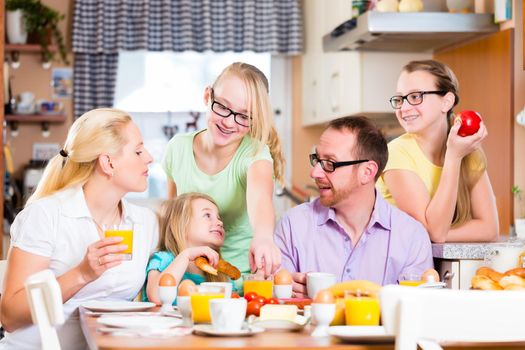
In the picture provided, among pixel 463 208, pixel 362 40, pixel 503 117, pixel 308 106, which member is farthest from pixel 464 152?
pixel 308 106

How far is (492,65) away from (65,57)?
3.30 metres

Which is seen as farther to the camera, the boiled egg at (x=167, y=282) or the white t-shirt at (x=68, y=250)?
the white t-shirt at (x=68, y=250)

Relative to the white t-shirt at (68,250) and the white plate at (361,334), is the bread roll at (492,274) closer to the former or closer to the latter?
the white plate at (361,334)

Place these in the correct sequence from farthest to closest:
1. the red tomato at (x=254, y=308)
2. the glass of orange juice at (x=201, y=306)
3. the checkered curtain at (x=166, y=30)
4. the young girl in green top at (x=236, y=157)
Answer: the checkered curtain at (x=166, y=30)
the young girl in green top at (x=236, y=157)
the red tomato at (x=254, y=308)
the glass of orange juice at (x=201, y=306)

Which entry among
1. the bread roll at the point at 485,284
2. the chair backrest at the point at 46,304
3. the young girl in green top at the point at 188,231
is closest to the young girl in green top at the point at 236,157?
the young girl in green top at the point at 188,231

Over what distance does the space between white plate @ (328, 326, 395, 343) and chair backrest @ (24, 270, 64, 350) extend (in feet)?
1.72

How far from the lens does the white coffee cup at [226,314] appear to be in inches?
69.5

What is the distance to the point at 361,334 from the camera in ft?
5.56

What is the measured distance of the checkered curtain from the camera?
6.53 meters

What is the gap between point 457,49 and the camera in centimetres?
492

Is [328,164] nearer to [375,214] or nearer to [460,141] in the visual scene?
[375,214]

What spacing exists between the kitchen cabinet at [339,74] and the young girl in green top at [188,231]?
2806 millimetres

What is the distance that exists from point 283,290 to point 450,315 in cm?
71

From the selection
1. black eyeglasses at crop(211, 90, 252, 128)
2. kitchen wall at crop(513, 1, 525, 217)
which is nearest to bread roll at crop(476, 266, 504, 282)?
black eyeglasses at crop(211, 90, 252, 128)
